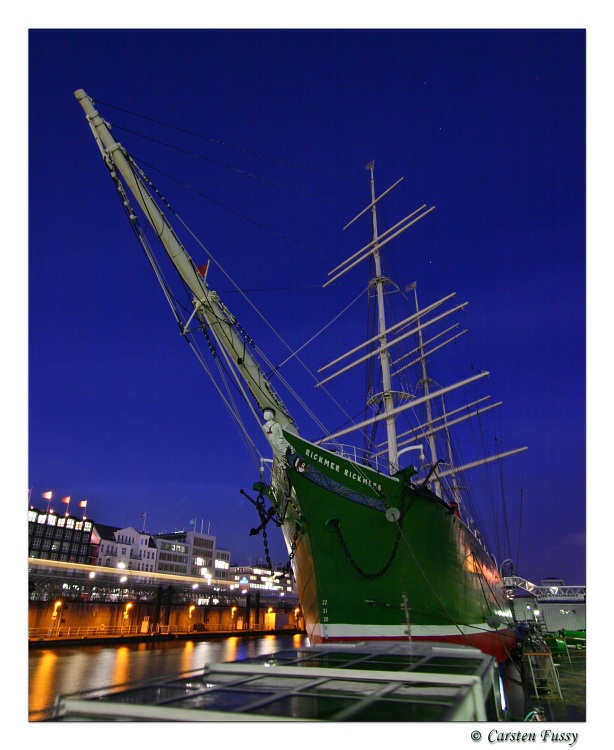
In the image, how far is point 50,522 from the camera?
5575 cm

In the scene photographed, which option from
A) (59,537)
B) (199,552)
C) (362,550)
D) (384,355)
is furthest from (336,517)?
(199,552)

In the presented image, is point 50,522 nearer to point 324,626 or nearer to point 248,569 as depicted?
point 248,569

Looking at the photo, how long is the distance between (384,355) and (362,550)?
335 inches

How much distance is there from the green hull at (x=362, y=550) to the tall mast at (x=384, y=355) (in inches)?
113

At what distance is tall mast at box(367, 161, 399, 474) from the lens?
16.6m

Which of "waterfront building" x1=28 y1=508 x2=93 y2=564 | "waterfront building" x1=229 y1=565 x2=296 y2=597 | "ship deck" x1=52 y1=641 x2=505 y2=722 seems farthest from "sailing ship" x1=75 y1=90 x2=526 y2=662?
"waterfront building" x1=28 y1=508 x2=93 y2=564

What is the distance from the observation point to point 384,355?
18.6m

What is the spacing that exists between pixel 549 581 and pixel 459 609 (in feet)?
181

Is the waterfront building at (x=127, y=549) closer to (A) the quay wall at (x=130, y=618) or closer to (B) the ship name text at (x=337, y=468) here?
(A) the quay wall at (x=130, y=618)

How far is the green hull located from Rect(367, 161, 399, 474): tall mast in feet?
9.42

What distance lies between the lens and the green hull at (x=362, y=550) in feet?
36.9

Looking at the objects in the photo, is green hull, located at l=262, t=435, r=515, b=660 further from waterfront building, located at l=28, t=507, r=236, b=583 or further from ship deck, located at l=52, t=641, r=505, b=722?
waterfront building, located at l=28, t=507, r=236, b=583

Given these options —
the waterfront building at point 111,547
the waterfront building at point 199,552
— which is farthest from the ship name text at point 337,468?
the waterfront building at point 199,552

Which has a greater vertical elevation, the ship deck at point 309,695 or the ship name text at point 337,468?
the ship name text at point 337,468
